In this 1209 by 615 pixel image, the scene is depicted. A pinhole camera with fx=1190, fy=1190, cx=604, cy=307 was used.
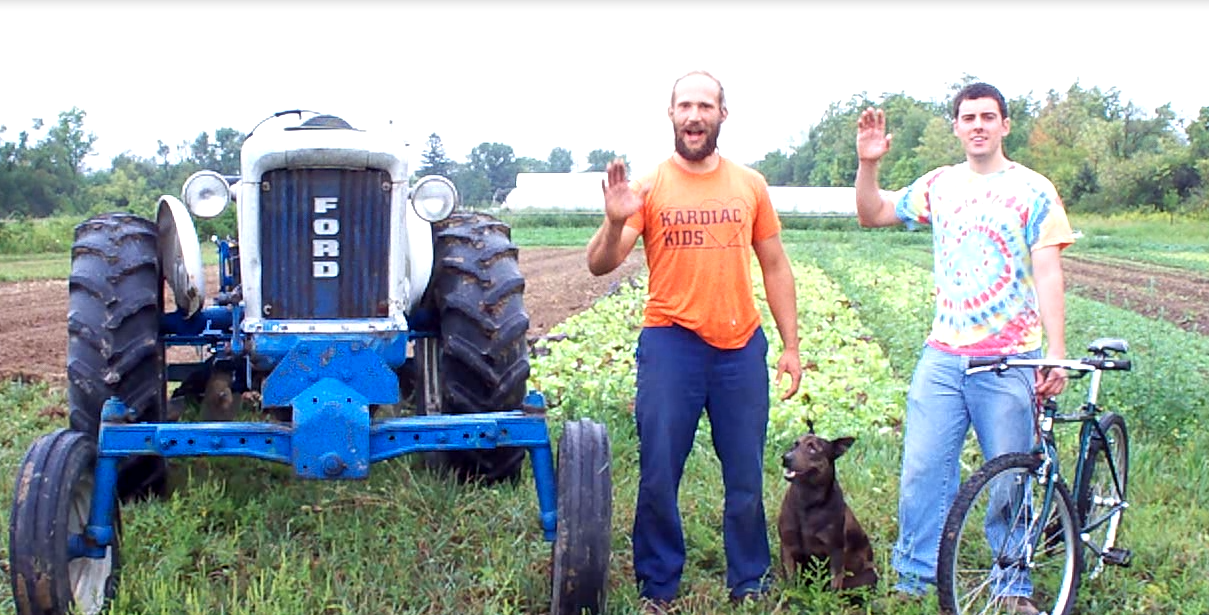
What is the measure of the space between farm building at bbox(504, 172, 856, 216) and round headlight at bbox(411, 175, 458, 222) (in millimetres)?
51559

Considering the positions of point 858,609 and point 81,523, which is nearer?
point 81,523

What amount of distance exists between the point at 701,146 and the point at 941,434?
1.42 m

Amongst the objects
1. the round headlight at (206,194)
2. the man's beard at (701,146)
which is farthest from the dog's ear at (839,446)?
the round headlight at (206,194)

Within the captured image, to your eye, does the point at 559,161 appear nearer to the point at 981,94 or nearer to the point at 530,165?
the point at 530,165

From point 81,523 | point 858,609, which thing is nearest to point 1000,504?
point 858,609

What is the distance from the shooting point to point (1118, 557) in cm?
456

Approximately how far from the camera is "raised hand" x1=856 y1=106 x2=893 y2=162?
4.45m

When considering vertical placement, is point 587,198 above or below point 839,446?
below

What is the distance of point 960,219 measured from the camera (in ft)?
14.3

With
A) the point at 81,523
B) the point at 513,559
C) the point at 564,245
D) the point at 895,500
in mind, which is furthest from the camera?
the point at 564,245

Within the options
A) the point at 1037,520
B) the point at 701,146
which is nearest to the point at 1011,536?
the point at 1037,520

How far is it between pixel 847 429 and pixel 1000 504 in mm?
2813

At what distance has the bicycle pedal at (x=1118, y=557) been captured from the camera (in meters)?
4.56

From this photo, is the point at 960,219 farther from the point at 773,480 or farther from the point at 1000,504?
the point at 773,480
